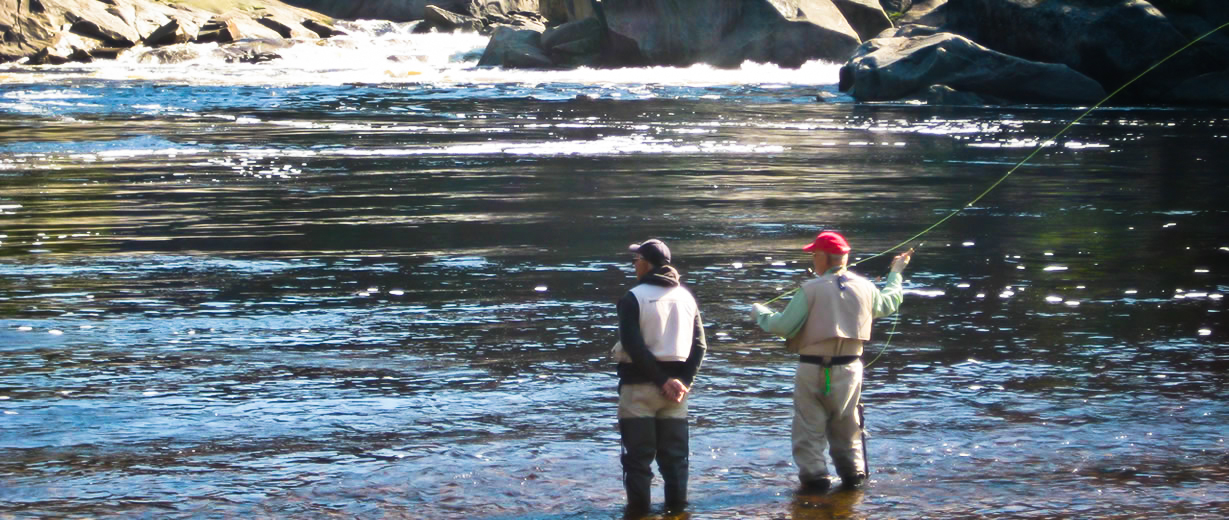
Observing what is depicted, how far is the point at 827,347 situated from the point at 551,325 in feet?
13.6

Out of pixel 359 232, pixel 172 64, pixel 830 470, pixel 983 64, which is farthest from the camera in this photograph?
pixel 172 64

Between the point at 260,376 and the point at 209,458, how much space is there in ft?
5.44

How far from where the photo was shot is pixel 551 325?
1025 cm

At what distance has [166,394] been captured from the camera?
27.4 feet

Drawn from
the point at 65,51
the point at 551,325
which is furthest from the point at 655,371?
the point at 65,51

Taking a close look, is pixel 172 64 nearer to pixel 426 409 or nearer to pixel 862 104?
pixel 862 104

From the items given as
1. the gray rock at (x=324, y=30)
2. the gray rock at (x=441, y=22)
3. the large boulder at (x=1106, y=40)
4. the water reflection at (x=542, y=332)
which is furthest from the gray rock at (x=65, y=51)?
the water reflection at (x=542, y=332)

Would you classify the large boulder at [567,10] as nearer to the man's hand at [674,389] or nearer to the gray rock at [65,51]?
the gray rock at [65,51]

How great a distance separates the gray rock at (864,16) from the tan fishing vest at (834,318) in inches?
1926

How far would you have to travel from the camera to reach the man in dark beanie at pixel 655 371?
6.07m

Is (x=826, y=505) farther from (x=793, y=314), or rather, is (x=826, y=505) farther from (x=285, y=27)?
(x=285, y=27)

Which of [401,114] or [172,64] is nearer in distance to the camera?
[401,114]

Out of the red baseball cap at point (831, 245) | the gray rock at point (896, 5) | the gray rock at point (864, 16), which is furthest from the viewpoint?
the gray rock at point (896, 5)

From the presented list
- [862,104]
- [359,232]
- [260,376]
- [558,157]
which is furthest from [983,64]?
[260,376]
